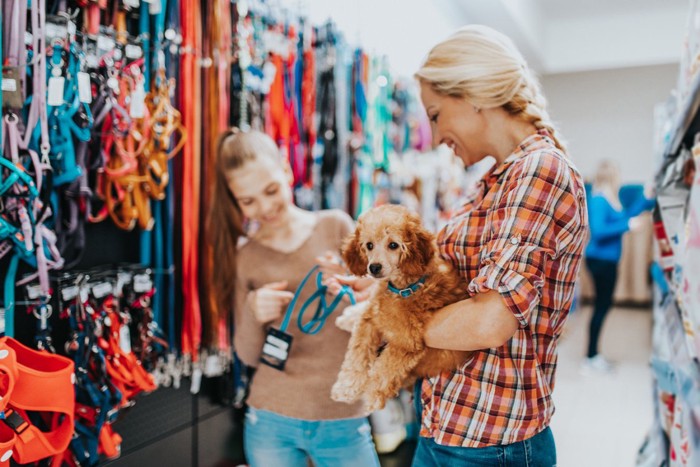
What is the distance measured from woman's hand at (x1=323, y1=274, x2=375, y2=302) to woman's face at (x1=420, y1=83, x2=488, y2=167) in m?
0.40

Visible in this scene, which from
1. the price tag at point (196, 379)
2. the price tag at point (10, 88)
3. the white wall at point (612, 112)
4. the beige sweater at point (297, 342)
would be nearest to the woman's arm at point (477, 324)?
the beige sweater at point (297, 342)

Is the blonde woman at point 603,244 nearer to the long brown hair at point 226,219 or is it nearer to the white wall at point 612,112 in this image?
the white wall at point 612,112

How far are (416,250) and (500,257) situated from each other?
0.23 metres

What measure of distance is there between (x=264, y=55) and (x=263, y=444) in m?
1.45

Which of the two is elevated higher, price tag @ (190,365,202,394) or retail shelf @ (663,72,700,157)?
retail shelf @ (663,72,700,157)

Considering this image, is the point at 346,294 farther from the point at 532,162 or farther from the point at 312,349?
the point at 532,162

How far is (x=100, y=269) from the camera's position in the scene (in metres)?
1.76

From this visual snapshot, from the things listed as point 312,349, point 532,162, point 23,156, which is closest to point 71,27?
point 23,156

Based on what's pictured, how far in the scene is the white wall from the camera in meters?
8.22

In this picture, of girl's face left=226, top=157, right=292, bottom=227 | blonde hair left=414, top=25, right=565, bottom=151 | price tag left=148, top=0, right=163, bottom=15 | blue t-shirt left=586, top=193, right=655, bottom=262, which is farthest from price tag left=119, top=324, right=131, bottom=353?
blue t-shirt left=586, top=193, right=655, bottom=262

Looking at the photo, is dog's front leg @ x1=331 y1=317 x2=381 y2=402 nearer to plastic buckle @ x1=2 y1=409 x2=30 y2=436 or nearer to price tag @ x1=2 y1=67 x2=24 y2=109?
plastic buckle @ x1=2 y1=409 x2=30 y2=436

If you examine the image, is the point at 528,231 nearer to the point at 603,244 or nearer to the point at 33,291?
the point at 33,291

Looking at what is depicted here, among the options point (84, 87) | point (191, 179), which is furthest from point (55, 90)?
point (191, 179)

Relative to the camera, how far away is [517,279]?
3.30ft
